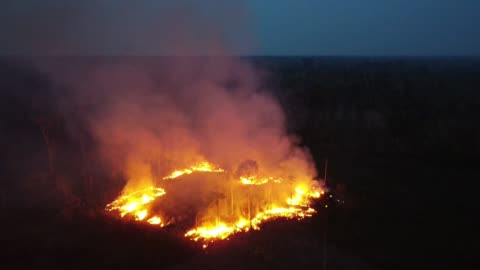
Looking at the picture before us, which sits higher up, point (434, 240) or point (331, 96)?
point (331, 96)

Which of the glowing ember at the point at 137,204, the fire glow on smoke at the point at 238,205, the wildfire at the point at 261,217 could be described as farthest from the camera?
the glowing ember at the point at 137,204

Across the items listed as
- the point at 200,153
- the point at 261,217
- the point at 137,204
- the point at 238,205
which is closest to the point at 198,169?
the point at 200,153

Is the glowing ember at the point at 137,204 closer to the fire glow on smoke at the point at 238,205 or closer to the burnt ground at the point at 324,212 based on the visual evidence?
the fire glow on smoke at the point at 238,205

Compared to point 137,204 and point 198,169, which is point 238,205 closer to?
point 137,204

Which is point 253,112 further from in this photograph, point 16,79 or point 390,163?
point 16,79

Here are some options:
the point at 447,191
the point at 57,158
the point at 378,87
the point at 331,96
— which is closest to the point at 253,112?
the point at 447,191

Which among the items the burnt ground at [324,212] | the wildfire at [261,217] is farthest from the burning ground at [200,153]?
the burnt ground at [324,212]
